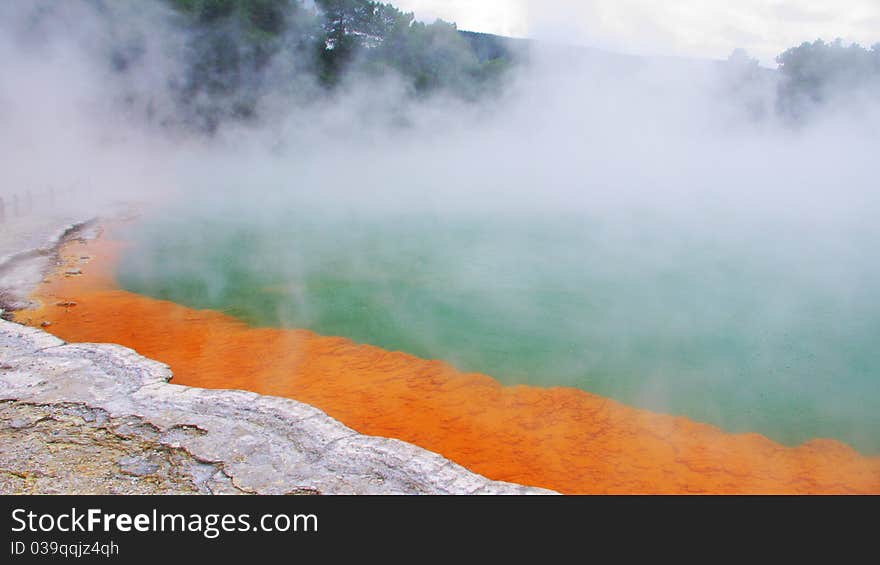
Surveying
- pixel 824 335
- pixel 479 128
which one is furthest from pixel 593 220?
pixel 479 128

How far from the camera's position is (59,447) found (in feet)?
7.46

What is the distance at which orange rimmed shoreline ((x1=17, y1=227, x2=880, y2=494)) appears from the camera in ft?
9.20

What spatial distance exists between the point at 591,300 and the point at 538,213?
12.8 feet

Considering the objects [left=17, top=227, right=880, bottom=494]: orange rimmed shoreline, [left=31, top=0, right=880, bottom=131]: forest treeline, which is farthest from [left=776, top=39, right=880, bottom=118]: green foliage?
[left=17, top=227, right=880, bottom=494]: orange rimmed shoreline

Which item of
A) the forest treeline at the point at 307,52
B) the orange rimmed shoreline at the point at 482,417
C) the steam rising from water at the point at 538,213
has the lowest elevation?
the orange rimmed shoreline at the point at 482,417

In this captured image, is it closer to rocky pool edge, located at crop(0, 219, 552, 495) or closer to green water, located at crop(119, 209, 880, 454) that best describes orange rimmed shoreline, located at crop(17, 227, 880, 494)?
green water, located at crop(119, 209, 880, 454)

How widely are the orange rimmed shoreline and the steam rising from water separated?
0.25 m

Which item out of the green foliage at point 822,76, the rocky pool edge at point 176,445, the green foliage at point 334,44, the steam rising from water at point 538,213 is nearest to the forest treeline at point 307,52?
the green foliage at point 334,44

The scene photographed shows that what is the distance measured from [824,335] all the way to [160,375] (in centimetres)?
463

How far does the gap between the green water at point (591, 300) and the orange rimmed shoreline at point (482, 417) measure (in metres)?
0.20

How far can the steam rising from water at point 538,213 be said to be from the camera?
415 cm

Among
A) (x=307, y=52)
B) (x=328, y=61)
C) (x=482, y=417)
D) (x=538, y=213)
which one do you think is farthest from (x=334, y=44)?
(x=482, y=417)

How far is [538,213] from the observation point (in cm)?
882

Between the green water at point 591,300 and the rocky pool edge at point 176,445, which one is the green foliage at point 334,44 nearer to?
the green water at point 591,300
